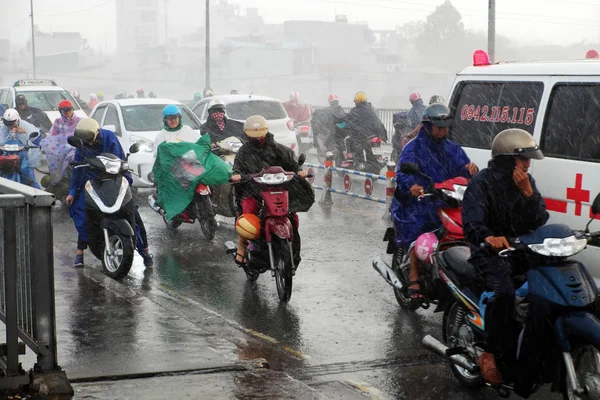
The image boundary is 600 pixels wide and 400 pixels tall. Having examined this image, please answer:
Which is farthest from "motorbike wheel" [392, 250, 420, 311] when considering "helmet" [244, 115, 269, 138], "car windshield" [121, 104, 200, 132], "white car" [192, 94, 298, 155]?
"white car" [192, 94, 298, 155]

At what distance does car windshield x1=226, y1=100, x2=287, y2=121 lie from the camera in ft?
72.1

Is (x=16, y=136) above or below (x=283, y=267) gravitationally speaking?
above

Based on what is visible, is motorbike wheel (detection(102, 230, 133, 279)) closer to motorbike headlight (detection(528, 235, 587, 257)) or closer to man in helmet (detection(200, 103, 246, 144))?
man in helmet (detection(200, 103, 246, 144))

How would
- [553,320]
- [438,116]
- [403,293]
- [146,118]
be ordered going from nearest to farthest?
[553,320] → [438,116] → [403,293] → [146,118]

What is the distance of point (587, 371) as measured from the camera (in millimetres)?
5191

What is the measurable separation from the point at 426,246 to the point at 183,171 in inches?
229

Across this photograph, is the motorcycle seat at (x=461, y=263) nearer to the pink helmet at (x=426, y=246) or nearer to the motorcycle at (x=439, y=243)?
the motorcycle at (x=439, y=243)

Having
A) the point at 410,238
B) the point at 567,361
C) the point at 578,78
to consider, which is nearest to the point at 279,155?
the point at 410,238

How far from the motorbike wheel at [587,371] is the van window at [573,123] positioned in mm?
2509

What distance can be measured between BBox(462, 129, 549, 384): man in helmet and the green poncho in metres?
7.31

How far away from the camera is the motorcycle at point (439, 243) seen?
24.5ft

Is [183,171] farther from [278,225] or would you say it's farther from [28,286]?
[28,286]

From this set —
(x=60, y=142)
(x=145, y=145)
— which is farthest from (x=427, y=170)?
(x=145, y=145)

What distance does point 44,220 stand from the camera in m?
5.54
